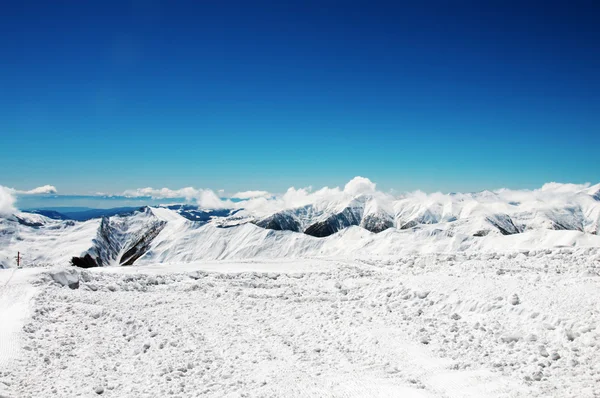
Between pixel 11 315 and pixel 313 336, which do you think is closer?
pixel 313 336

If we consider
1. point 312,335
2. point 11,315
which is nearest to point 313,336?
point 312,335

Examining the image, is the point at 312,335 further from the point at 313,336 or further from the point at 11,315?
the point at 11,315

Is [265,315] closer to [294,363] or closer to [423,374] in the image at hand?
[294,363]

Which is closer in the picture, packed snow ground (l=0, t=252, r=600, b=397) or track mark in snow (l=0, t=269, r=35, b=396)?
packed snow ground (l=0, t=252, r=600, b=397)

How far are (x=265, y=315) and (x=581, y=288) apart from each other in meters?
15.3

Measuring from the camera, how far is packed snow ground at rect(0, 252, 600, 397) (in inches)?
462

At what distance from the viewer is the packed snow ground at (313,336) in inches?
462

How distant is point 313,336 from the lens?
16.6 m

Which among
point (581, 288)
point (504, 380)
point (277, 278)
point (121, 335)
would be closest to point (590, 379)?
point (504, 380)

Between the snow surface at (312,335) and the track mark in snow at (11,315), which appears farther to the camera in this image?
the track mark in snow at (11,315)

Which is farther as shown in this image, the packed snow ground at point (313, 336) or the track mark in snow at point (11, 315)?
the track mark in snow at point (11, 315)

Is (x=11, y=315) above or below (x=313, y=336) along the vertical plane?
below

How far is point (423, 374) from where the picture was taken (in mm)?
12609

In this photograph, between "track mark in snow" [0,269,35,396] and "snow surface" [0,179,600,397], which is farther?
"track mark in snow" [0,269,35,396]
